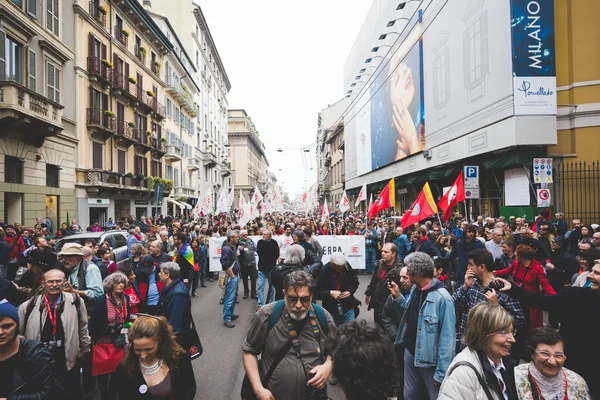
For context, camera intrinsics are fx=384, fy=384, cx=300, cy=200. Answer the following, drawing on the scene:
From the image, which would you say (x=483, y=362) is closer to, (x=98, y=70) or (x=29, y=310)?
→ (x=29, y=310)

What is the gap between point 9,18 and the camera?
48.2ft

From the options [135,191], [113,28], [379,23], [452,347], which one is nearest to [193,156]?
[135,191]

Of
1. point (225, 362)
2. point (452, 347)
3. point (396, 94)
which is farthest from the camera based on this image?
point (396, 94)

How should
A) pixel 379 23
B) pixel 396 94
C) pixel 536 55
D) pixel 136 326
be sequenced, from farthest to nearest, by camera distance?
pixel 379 23 → pixel 396 94 → pixel 536 55 → pixel 136 326

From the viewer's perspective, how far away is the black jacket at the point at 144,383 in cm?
272

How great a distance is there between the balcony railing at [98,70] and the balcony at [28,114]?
220 inches

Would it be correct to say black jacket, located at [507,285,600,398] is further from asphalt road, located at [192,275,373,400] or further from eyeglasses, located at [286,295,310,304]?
asphalt road, located at [192,275,373,400]

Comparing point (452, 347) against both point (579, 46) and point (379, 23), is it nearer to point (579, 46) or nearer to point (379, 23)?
point (579, 46)

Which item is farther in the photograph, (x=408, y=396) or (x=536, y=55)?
(x=536, y=55)

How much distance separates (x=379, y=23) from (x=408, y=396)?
34868mm

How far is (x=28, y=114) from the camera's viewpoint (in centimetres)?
1502

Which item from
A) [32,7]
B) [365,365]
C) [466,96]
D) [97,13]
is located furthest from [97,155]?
[365,365]

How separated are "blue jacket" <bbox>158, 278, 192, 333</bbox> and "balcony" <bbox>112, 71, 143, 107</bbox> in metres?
25.0

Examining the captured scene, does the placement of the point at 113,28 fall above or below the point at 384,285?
above
